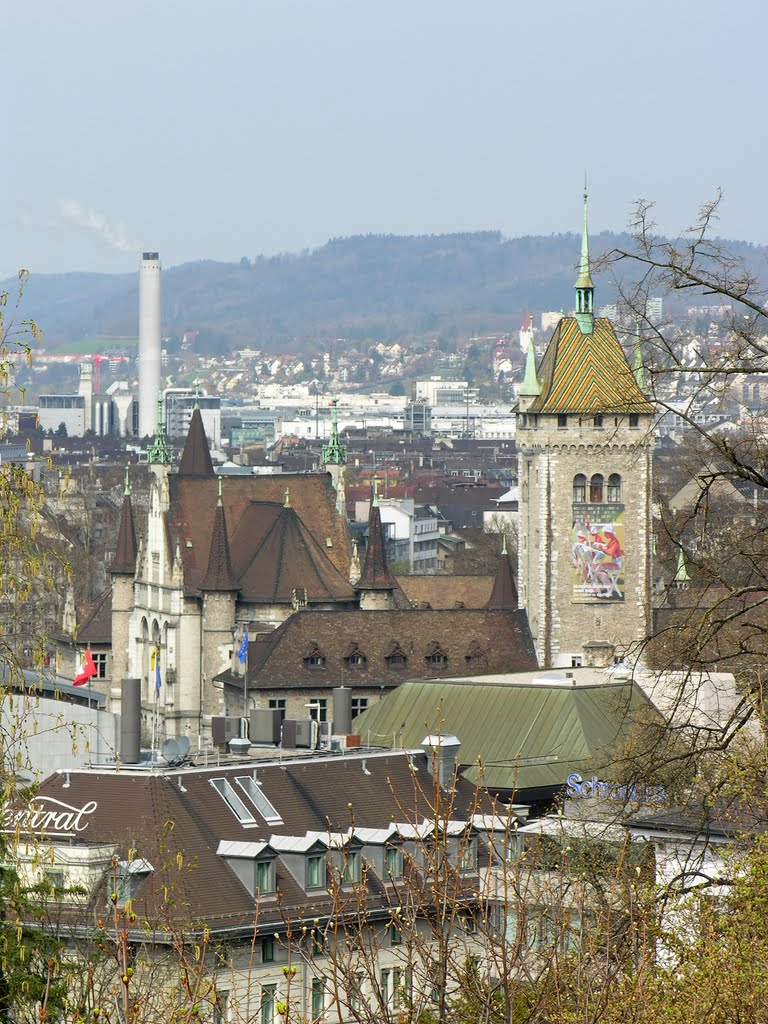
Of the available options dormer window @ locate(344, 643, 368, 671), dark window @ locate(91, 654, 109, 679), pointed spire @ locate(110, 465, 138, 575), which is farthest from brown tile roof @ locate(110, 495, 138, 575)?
dormer window @ locate(344, 643, 368, 671)

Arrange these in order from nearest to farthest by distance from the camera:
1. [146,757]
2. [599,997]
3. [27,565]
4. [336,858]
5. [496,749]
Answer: [599,997], [27,565], [336,858], [146,757], [496,749]

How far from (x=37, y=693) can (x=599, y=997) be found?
8042 mm

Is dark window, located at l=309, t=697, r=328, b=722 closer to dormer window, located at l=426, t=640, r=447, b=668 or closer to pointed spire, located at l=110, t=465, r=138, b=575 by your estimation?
dormer window, located at l=426, t=640, r=447, b=668

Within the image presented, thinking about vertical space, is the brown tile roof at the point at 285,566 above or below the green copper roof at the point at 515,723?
above

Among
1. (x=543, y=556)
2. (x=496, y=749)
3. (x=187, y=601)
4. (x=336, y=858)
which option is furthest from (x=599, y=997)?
(x=187, y=601)

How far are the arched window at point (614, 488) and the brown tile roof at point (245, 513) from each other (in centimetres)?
1430

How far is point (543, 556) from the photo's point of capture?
101 m

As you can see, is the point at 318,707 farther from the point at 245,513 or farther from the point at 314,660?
the point at 245,513

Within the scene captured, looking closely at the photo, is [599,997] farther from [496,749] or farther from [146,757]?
[496,749]

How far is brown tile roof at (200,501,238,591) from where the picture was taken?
108125 mm

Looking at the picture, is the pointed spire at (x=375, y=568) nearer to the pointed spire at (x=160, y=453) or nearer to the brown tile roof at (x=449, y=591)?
the brown tile roof at (x=449, y=591)

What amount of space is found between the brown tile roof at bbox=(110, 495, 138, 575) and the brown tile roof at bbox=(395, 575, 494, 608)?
1203 cm

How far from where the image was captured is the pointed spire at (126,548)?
117312 mm

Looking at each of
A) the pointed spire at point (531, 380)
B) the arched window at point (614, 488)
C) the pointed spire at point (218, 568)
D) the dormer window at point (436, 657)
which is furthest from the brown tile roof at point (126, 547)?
the arched window at point (614, 488)
